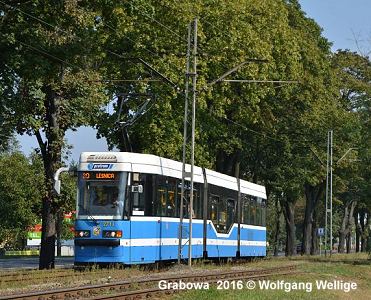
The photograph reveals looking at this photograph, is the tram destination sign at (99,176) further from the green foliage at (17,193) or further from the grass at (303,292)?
the green foliage at (17,193)

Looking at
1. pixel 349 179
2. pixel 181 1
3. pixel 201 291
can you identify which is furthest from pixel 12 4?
pixel 349 179

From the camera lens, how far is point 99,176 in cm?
2297

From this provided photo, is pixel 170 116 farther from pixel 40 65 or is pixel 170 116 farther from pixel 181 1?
pixel 40 65

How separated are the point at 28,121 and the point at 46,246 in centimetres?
609

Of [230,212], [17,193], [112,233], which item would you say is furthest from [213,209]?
[17,193]

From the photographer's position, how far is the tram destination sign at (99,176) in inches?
899

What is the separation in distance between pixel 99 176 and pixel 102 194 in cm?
55

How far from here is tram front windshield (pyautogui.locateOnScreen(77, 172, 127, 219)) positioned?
2267 cm

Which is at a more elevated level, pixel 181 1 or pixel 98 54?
pixel 181 1

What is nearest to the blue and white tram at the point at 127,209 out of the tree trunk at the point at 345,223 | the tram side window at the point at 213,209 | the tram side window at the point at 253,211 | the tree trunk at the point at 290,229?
the tram side window at the point at 213,209

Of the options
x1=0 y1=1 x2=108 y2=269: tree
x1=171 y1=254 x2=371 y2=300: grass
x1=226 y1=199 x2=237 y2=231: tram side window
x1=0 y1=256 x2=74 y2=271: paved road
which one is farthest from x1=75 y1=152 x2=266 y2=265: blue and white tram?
x1=0 y1=256 x2=74 y2=271: paved road

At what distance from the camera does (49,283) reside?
17609 mm

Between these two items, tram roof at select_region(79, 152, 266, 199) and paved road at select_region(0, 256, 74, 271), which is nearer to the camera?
tram roof at select_region(79, 152, 266, 199)

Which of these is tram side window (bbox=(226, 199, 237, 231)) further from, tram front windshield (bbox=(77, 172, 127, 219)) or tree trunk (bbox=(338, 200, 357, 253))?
tree trunk (bbox=(338, 200, 357, 253))
